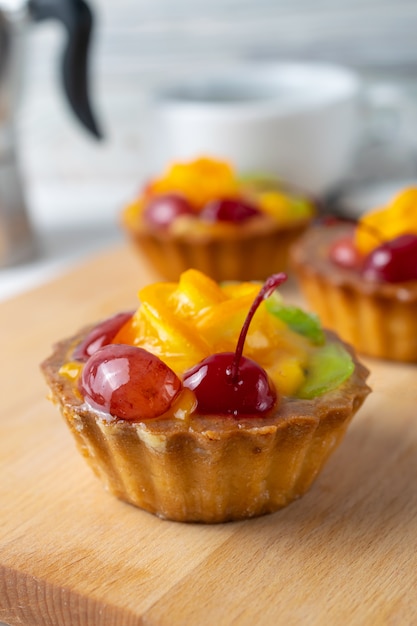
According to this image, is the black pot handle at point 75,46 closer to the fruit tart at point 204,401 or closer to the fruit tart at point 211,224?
the fruit tart at point 211,224

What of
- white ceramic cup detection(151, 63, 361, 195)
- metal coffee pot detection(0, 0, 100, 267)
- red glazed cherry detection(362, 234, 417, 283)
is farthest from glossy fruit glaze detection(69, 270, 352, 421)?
metal coffee pot detection(0, 0, 100, 267)

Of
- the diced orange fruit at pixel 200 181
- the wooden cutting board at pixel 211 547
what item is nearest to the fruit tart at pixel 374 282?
the wooden cutting board at pixel 211 547

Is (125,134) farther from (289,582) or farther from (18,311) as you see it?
(289,582)

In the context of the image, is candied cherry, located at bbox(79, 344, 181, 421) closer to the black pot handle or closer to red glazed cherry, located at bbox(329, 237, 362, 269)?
red glazed cherry, located at bbox(329, 237, 362, 269)

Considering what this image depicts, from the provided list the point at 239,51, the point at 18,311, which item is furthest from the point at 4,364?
the point at 239,51

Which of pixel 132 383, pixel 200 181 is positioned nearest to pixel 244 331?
pixel 132 383

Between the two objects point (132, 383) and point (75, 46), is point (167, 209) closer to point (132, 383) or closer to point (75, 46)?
point (75, 46)
